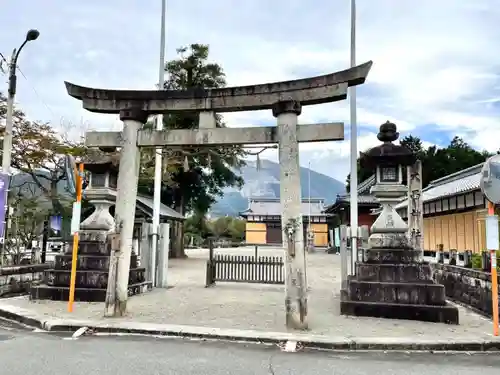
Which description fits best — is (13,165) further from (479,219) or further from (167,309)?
(479,219)

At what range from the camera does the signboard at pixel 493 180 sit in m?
7.14

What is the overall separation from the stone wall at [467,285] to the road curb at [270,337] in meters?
2.88

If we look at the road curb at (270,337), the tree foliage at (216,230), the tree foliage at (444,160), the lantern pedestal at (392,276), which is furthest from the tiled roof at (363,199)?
the road curb at (270,337)

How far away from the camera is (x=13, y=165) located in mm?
20375

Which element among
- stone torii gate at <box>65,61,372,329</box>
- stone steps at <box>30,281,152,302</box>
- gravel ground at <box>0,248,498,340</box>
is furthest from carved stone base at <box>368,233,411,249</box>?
stone steps at <box>30,281,152,302</box>

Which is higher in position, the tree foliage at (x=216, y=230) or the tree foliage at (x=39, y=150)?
the tree foliage at (x=39, y=150)

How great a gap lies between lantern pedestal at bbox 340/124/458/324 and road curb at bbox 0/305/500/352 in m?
1.73

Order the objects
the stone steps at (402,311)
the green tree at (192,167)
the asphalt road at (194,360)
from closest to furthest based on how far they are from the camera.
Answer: the asphalt road at (194,360)
the stone steps at (402,311)
the green tree at (192,167)

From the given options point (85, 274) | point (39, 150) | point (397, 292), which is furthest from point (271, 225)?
point (397, 292)

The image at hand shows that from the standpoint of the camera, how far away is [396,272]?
8992 mm

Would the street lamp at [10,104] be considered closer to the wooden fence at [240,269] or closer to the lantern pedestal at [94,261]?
the lantern pedestal at [94,261]

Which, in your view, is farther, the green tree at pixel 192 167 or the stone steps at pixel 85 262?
the green tree at pixel 192 167

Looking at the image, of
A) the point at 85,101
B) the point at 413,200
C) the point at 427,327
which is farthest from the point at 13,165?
the point at 427,327

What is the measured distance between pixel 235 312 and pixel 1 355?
4.89m
